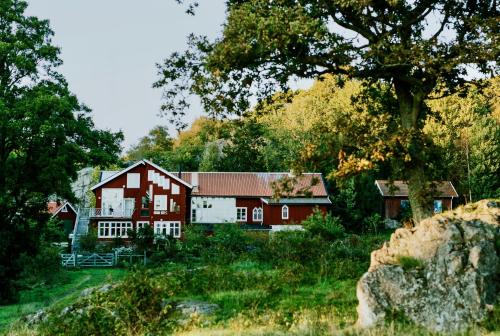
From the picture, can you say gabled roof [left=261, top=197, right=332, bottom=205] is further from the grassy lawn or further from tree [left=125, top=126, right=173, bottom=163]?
tree [left=125, top=126, right=173, bottom=163]

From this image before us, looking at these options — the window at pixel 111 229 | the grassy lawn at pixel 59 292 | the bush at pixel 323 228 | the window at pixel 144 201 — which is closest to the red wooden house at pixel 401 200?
the bush at pixel 323 228

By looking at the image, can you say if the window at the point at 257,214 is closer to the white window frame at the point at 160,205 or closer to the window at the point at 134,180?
the white window frame at the point at 160,205

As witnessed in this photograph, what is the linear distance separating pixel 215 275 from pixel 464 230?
26.2 feet

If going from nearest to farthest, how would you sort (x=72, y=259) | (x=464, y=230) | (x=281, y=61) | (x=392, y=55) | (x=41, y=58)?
1. (x=464, y=230)
2. (x=392, y=55)
3. (x=281, y=61)
4. (x=41, y=58)
5. (x=72, y=259)

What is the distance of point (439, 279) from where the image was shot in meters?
9.02

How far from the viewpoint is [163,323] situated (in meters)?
8.84

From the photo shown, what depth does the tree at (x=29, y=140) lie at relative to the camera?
2464 cm

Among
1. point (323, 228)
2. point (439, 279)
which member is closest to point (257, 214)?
point (323, 228)

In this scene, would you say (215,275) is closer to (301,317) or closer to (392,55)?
(301,317)

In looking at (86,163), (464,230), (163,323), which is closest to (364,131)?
(464,230)

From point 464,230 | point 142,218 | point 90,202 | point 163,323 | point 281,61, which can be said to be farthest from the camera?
point 90,202

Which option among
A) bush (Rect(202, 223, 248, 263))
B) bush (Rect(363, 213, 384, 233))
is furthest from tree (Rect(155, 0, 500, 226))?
bush (Rect(363, 213, 384, 233))

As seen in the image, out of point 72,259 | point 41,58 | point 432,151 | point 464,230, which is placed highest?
point 41,58

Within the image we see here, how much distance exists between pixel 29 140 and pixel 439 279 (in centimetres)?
2202
